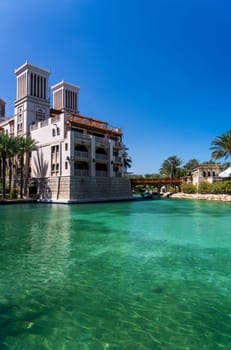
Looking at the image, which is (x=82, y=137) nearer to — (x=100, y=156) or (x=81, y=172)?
(x=100, y=156)

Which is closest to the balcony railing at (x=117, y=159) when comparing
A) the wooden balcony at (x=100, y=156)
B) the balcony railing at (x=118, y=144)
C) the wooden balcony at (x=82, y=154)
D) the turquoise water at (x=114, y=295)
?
the balcony railing at (x=118, y=144)

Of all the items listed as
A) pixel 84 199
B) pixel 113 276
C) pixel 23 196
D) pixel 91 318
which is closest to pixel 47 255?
pixel 113 276

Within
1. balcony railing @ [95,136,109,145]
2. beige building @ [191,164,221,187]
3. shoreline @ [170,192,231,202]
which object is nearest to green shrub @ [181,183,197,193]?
→ beige building @ [191,164,221,187]

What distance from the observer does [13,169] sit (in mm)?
44531

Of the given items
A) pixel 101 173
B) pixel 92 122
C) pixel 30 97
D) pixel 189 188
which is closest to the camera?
pixel 101 173

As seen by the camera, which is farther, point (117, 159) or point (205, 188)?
point (205, 188)

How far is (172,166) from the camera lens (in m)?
61.5

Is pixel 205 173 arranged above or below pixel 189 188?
above

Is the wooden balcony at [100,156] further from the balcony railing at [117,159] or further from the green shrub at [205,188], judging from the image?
the green shrub at [205,188]

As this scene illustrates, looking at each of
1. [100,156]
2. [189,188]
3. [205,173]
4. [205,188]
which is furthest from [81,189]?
[205,173]

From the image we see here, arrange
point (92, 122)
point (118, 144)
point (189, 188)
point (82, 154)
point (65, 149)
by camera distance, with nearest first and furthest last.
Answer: point (65, 149), point (82, 154), point (92, 122), point (118, 144), point (189, 188)

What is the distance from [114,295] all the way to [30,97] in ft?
136

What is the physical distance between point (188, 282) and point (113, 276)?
5.92ft

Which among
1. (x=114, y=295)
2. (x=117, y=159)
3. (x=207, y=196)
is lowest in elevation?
(x=114, y=295)
